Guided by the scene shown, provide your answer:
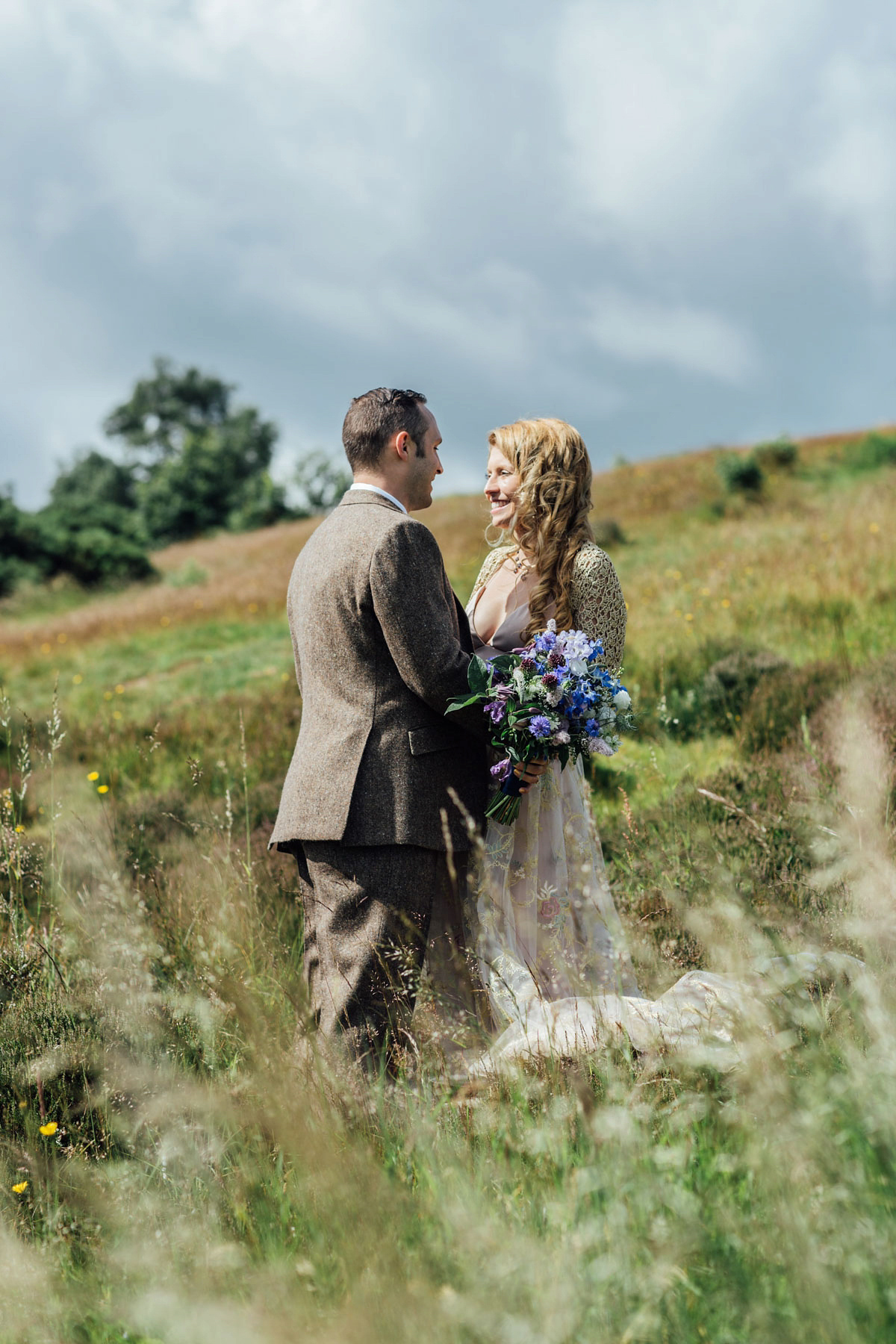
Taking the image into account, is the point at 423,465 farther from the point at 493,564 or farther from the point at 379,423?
the point at 493,564

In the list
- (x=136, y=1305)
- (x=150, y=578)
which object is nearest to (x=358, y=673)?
(x=136, y=1305)

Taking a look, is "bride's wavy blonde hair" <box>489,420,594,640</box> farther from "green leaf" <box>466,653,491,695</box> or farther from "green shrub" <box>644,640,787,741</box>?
"green shrub" <box>644,640,787,741</box>

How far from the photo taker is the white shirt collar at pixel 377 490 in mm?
2838

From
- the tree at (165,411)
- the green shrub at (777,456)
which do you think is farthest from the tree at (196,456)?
the green shrub at (777,456)

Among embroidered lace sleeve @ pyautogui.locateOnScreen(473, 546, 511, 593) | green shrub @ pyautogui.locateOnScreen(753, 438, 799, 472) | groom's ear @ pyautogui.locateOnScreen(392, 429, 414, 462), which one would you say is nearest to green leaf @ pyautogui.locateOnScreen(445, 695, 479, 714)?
groom's ear @ pyautogui.locateOnScreen(392, 429, 414, 462)

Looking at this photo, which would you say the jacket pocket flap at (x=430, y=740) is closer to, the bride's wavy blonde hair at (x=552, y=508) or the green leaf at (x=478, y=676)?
the green leaf at (x=478, y=676)

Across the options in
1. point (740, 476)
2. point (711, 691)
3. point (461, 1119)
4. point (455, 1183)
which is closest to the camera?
point (455, 1183)

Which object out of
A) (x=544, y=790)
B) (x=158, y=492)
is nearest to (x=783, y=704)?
(x=544, y=790)

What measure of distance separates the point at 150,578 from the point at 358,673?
2506 cm

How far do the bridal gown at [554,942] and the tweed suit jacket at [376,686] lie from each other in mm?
329

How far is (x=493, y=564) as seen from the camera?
3619 mm

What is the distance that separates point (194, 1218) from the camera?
2.02m

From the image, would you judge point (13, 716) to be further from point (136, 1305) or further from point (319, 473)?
point (319, 473)

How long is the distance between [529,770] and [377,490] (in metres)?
1.06
